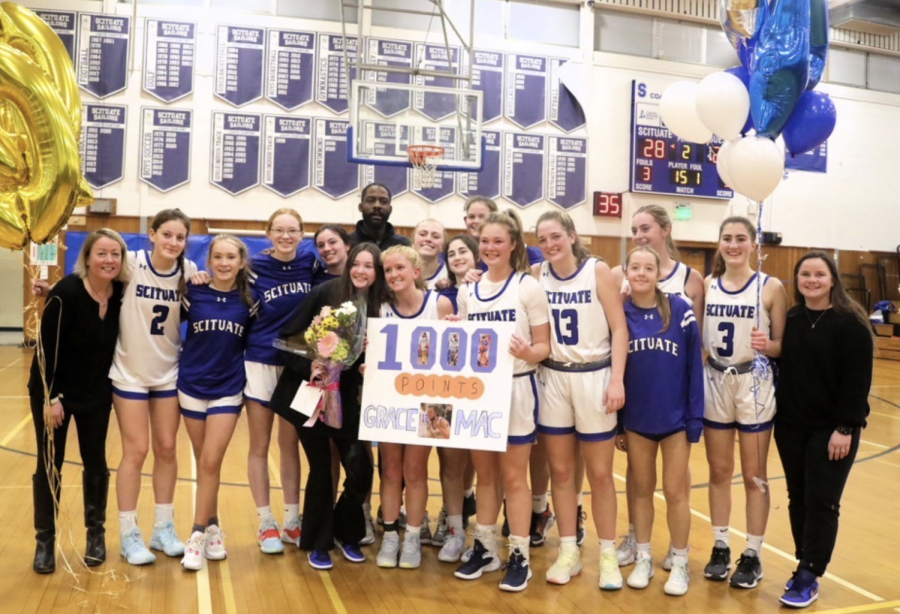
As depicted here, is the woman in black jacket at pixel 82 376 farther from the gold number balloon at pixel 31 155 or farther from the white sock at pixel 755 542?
the white sock at pixel 755 542

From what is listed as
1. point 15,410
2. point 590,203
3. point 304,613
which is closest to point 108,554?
point 304,613

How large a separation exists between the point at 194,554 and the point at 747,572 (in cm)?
260

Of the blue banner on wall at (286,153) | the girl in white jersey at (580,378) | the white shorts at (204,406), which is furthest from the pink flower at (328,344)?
the blue banner on wall at (286,153)

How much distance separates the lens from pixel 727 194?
13516mm

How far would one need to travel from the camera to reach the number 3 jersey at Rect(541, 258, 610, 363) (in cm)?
344

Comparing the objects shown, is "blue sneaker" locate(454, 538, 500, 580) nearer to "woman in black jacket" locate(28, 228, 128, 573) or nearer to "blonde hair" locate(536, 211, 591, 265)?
"blonde hair" locate(536, 211, 591, 265)

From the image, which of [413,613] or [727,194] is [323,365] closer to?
[413,613]

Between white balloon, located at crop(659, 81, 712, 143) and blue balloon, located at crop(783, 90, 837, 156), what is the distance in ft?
1.88

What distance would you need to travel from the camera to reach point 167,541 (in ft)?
12.4

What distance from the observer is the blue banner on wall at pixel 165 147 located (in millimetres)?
11211

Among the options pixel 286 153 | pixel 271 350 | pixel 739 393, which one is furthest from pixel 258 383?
pixel 286 153

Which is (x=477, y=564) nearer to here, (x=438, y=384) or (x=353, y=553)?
(x=353, y=553)

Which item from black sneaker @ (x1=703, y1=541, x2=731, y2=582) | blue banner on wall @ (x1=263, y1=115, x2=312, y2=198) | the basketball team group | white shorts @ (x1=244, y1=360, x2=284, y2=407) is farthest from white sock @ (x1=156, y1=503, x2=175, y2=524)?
blue banner on wall @ (x1=263, y1=115, x2=312, y2=198)

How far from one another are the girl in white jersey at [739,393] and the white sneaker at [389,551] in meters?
1.51
